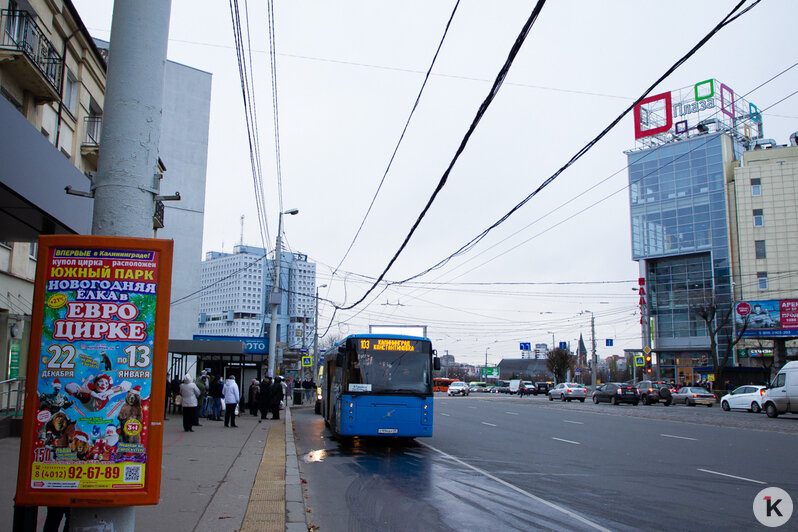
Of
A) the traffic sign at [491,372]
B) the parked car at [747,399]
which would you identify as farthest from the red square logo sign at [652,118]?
the traffic sign at [491,372]

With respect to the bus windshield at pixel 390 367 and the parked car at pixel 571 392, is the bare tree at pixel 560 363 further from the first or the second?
the bus windshield at pixel 390 367

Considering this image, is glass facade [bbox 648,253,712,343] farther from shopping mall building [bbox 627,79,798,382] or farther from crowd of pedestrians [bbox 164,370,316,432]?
crowd of pedestrians [bbox 164,370,316,432]

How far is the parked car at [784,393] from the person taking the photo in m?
27.4

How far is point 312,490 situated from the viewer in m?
9.85

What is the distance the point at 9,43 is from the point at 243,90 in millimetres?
6386

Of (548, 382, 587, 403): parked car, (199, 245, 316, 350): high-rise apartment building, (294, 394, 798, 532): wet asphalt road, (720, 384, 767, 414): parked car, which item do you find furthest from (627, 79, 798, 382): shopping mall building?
(294, 394, 798, 532): wet asphalt road

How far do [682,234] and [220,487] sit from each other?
6989 centimetres

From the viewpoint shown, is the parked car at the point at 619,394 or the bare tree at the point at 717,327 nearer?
the parked car at the point at 619,394

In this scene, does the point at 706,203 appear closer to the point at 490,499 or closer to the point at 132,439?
the point at 490,499

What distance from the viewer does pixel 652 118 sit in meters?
69.0

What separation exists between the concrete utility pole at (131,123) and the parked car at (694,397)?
4463 centimetres

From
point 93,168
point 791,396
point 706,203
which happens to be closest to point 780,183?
point 706,203

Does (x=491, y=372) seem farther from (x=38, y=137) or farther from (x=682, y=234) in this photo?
(x=38, y=137)

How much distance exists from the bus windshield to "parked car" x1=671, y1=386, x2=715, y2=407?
110 feet
